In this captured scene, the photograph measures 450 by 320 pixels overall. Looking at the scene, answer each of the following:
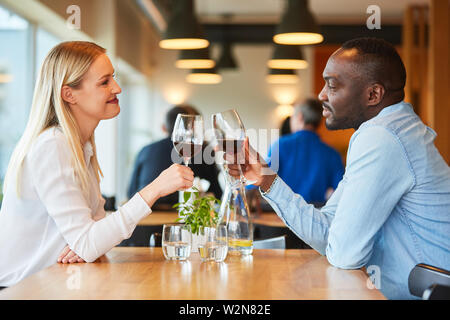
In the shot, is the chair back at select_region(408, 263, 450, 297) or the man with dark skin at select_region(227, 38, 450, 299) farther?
the man with dark skin at select_region(227, 38, 450, 299)

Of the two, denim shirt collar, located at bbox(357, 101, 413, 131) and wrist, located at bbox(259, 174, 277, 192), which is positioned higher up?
denim shirt collar, located at bbox(357, 101, 413, 131)

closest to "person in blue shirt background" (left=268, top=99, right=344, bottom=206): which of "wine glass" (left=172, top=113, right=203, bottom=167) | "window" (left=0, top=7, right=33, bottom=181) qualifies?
"window" (left=0, top=7, right=33, bottom=181)

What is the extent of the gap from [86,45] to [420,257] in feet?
4.23

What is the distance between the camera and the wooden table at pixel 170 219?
3.39 metres

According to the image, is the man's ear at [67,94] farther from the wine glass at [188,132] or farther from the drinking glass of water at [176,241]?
the drinking glass of water at [176,241]

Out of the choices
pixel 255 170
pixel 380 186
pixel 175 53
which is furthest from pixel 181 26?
pixel 175 53

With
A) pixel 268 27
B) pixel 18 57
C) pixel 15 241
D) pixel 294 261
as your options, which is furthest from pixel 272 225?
pixel 268 27

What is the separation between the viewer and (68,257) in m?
1.82

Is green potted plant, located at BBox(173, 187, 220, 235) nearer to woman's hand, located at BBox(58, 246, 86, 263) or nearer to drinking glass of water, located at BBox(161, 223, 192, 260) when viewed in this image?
drinking glass of water, located at BBox(161, 223, 192, 260)

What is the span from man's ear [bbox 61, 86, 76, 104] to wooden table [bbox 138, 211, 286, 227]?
4.43 ft

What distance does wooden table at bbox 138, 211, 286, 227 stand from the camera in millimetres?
3386

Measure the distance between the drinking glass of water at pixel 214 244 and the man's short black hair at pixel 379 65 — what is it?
2.24 ft

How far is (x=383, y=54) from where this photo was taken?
193cm
